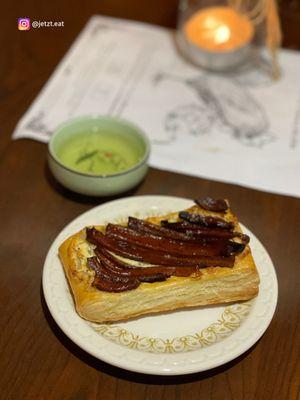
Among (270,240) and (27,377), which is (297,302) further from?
(27,377)

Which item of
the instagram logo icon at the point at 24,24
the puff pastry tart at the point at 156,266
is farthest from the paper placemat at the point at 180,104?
the puff pastry tart at the point at 156,266

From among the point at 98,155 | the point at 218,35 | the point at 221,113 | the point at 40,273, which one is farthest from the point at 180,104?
the point at 40,273

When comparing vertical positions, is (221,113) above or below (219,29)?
below

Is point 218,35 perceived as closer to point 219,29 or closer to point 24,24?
point 219,29

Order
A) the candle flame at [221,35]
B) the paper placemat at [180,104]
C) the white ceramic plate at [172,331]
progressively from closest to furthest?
the white ceramic plate at [172,331]
the paper placemat at [180,104]
the candle flame at [221,35]

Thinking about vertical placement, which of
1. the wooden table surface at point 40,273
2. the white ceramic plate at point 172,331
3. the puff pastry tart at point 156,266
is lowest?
the wooden table surface at point 40,273

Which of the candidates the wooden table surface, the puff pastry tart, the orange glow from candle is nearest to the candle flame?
the orange glow from candle

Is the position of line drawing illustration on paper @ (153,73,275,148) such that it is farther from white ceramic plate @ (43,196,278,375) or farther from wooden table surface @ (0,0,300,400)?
white ceramic plate @ (43,196,278,375)

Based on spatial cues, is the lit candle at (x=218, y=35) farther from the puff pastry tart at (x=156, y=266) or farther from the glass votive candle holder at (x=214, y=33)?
the puff pastry tart at (x=156, y=266)
